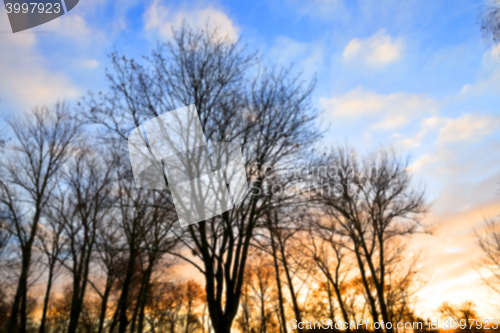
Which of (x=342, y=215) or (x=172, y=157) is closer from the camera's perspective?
(x=172, y=157)

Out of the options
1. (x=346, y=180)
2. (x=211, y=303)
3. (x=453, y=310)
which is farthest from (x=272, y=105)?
(x=453, y=310)

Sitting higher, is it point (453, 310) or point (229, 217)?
point (229, 217)

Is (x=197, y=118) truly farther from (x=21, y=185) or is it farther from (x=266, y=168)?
(x=21, y=185)

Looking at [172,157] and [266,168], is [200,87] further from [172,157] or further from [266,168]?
[266,168]

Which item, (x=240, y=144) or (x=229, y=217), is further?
(x=240, y=144)

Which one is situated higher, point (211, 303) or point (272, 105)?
point (272, 105)

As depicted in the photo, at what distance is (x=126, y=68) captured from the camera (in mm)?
9711

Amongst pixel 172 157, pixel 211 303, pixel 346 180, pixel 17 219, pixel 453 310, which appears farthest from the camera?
pixel 453 310

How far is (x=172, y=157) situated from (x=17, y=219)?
36.3ft

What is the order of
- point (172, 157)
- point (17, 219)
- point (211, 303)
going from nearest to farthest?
point (211, 303) < point (172, 157) < point (17, 219)

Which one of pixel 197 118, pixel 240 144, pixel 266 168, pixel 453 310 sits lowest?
pixel 453 310

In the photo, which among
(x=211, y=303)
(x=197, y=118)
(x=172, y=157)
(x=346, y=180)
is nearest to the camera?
(x=211, y=303)

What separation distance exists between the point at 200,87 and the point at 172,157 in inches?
114

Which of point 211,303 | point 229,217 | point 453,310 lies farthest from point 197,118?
point 453,310
